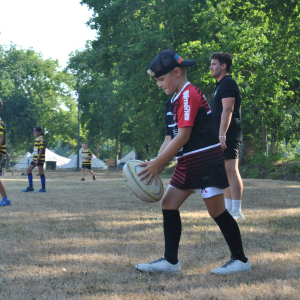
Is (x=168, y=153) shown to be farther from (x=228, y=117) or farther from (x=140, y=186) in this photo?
(x=228, y=117)

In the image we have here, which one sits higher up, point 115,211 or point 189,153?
point 189,153

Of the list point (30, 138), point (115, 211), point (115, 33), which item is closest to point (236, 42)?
point (115, 33)

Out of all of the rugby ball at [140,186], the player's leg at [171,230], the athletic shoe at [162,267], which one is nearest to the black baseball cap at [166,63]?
the rugby ball at [140,186]

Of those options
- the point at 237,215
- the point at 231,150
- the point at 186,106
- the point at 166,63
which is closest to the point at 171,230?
the point at 186,106

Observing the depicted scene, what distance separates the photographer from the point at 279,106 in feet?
76.6

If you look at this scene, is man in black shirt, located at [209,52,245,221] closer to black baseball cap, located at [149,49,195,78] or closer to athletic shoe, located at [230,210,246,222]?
athletic shoe, located at [230,210,246,222]

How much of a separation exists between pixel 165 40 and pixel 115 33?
5.84m

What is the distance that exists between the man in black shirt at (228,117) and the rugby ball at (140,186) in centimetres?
248

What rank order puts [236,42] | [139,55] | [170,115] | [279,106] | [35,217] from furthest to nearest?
[139,55], [279,106], [236,42], [35,217], [170,115]

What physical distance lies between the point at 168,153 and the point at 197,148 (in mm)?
268

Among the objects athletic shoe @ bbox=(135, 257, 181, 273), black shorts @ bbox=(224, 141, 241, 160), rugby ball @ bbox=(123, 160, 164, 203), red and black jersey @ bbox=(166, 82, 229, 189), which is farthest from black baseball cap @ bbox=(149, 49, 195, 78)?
black shorts @ bbox=(224, 141, 241, 160)

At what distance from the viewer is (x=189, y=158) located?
3.33 meters

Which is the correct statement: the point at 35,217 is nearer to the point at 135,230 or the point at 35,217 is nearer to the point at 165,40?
the point at 135,230

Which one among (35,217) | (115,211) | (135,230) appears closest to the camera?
(135,230)
